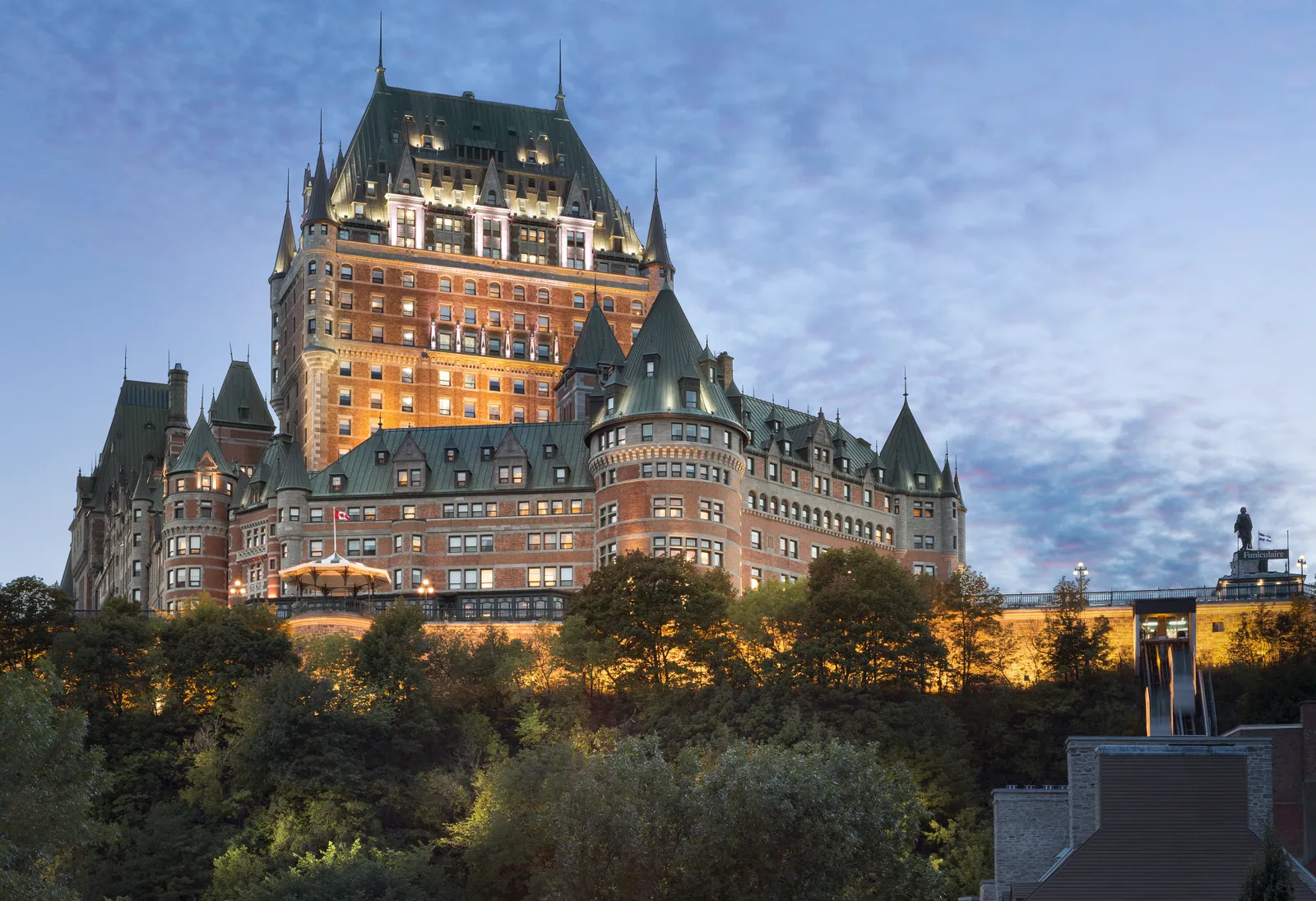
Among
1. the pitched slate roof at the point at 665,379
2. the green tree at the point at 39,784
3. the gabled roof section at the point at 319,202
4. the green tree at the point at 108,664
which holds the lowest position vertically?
the green tree at the point at 39,784

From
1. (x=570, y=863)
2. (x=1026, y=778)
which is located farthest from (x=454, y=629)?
(x=570, y=863)

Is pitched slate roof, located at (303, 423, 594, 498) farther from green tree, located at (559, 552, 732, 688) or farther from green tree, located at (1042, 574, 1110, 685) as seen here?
green tree, located at (1042, 574, 1110, 685)

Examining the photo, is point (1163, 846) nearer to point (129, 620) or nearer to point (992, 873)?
point (992, 873)

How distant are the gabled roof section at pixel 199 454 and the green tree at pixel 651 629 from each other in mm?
45833

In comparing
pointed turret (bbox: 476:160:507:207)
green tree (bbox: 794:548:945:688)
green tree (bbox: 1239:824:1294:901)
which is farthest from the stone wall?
pointed turret (bbox: 476:160:507:207)

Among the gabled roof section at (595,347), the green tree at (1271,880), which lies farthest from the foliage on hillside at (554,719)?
the gabled roof section at (595,347)

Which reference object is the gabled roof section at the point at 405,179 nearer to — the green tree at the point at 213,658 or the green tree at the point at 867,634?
the green tree at the point at 213,658

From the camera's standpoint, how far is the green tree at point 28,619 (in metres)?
134

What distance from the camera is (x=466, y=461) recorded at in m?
157

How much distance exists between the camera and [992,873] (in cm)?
10344

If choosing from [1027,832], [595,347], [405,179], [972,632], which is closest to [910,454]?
[595,347]

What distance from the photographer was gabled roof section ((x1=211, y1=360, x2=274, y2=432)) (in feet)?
600

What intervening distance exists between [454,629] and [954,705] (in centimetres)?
3331

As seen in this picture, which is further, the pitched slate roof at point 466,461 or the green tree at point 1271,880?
the pitched slate roof at point 466,461
